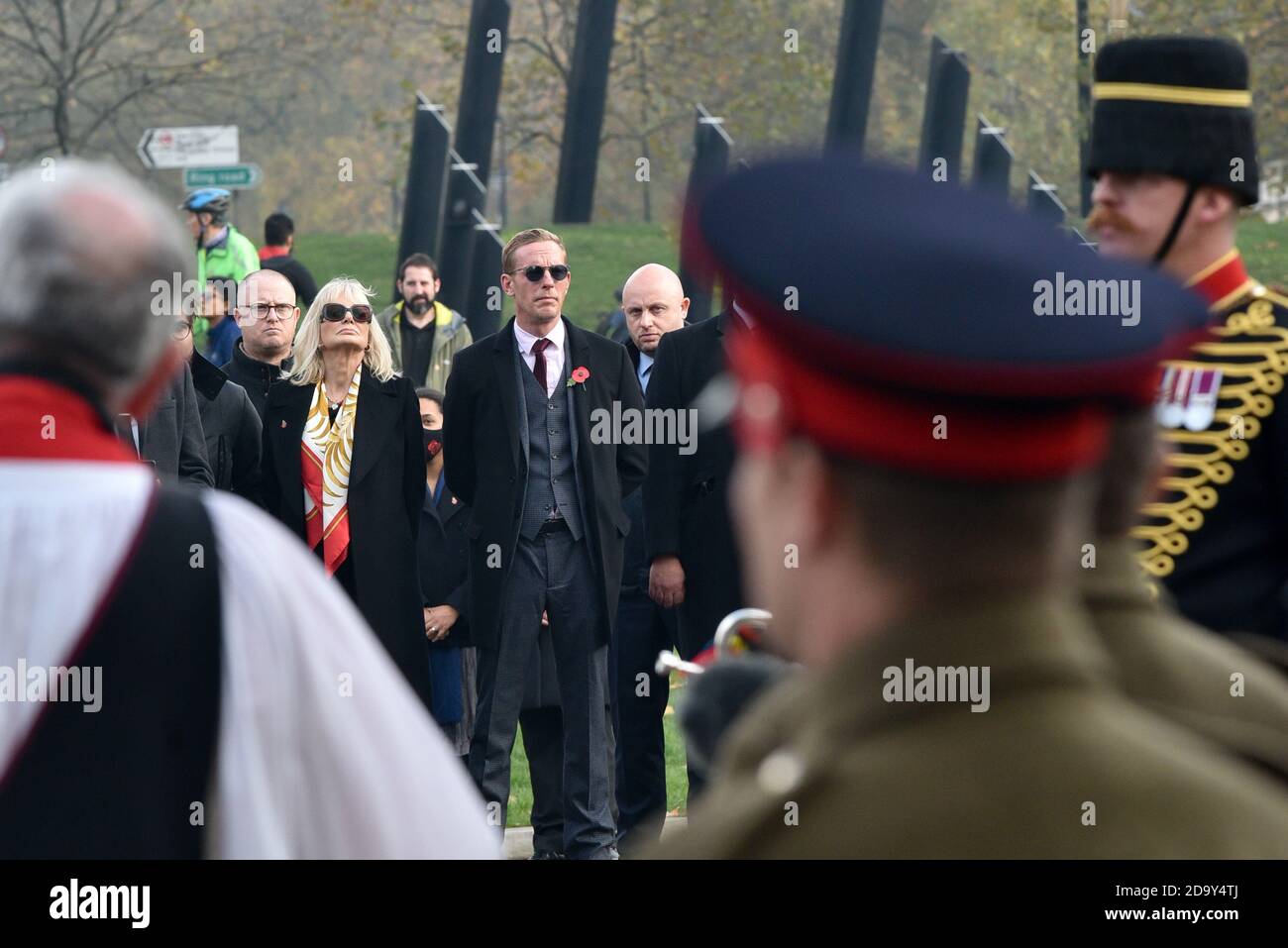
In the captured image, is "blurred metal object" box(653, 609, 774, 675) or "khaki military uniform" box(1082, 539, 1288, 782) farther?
"blurred metal object" box(653, 609, 774, 675)

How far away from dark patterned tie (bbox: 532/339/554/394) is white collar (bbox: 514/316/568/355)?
2cm

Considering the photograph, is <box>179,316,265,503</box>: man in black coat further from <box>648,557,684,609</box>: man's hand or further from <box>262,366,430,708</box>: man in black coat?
<box>648,557,684,609</box>: man's hand

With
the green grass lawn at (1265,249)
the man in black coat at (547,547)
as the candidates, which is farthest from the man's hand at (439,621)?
the green grass lawn at (1265,249)

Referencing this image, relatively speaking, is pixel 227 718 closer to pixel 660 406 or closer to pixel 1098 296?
pixel 1098 296

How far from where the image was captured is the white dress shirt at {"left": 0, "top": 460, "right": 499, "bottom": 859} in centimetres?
241

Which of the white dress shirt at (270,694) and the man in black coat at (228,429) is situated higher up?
the man in black coat at (228,429)

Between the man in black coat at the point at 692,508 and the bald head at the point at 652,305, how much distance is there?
40.0 inches

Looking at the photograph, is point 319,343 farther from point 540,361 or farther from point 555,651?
point 555,651

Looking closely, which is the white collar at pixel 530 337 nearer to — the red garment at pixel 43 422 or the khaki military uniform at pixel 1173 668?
the red garment at pixel 43 422

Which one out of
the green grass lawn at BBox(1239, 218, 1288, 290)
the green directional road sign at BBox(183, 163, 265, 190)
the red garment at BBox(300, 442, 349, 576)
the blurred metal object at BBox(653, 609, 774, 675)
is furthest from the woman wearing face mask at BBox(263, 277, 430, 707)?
the green grass lawn at BBox(1239, 218, 1288, 290)

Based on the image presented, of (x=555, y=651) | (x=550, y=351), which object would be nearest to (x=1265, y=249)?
(x=550, y=351)

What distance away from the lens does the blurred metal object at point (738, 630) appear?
2.80 metres

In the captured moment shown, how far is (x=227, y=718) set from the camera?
2.41 metres
